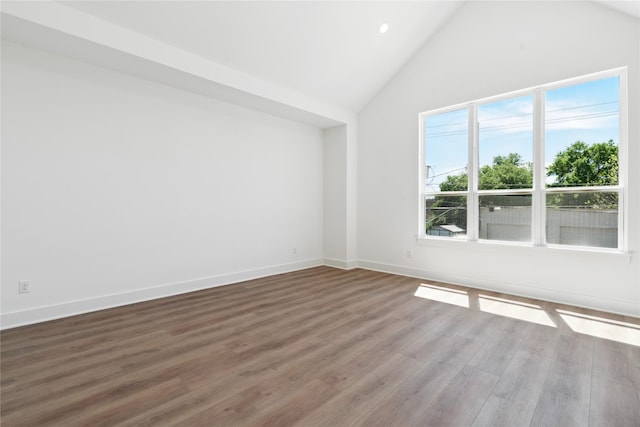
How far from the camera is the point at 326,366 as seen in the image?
2281 mm

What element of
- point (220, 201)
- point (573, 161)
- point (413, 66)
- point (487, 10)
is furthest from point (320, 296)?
point (487, 10)

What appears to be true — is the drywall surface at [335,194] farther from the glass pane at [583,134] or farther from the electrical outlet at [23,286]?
the electrical outlet at [23,286]

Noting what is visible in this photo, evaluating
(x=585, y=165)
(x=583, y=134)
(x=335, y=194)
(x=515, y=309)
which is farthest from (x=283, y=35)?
(x=515, y=309)

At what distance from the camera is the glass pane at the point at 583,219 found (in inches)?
143

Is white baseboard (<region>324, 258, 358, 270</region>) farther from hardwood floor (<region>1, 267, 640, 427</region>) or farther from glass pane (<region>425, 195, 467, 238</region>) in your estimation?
hardwood floor (<region>1, 267, 640, 427</region>)

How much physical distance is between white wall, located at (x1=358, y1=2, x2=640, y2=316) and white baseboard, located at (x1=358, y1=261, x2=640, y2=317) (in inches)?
0.5

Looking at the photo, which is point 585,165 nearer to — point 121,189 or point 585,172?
point 585,172

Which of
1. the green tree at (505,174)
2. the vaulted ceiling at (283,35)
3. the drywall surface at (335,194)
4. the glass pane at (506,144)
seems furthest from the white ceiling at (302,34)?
the green tree at (505,174)

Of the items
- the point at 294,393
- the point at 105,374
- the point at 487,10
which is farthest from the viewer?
the point at 487,10

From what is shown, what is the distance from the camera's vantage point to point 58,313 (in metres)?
3.25

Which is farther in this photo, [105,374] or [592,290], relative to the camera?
[592,290]

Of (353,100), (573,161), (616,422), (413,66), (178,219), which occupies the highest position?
(413,66)

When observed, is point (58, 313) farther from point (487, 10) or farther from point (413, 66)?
point (487, 10)

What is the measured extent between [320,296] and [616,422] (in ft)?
9.38
